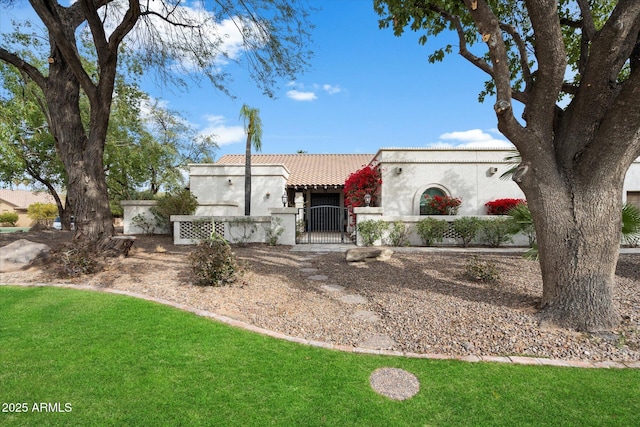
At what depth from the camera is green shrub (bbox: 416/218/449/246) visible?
40.9 feet

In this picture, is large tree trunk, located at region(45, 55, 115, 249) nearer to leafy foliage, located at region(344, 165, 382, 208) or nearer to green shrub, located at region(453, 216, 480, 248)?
leafy foliage, located at region(344, 165, 382, 208)

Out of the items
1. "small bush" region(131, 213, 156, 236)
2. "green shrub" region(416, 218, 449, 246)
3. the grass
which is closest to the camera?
the grass

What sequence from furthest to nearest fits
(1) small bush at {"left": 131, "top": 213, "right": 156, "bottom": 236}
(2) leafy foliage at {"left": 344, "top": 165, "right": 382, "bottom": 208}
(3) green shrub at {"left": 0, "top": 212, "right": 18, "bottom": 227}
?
(3) green shrub at {"left": 0, "top": 212, "right": 18, "bottom": 227}
(2) leafy foliage at {"left": 344, "top": 165, "right": 382, "bottom": 208}
(1) small bush at {"left": 131, "top": 213, "right": 156, "bottom": 236}

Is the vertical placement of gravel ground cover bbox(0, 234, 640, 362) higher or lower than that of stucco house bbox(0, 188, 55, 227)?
lower

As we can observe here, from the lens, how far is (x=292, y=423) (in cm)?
263

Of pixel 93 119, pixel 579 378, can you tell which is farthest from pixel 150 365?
pixel 93 119

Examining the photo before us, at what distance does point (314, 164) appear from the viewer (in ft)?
78.4

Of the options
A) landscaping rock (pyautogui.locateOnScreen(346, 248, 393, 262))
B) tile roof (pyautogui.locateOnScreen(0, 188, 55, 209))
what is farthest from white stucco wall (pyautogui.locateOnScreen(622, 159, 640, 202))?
tile roof (pyautogui.locateOnScreen(0, 188, 55, 209))

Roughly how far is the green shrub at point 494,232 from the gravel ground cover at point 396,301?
134 inches

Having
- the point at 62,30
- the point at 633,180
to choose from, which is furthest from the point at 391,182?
the point at 62,30

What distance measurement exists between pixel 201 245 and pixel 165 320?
86.6 inches

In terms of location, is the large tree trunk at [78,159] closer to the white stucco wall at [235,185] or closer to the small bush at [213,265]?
the small bush at [213,265]

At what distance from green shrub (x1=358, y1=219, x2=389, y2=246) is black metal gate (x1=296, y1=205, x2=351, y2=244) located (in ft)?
4.33

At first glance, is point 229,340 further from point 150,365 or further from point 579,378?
point 579,378
